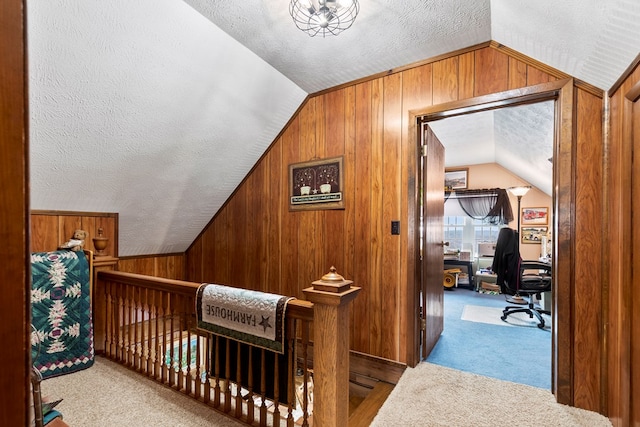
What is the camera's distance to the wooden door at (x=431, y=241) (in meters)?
2.43

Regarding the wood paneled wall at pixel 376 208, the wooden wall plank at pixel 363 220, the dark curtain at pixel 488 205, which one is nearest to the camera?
the wood paneled wall at pixel 376 208

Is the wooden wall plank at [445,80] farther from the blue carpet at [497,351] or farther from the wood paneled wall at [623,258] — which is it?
the blue carpet at [497,351]

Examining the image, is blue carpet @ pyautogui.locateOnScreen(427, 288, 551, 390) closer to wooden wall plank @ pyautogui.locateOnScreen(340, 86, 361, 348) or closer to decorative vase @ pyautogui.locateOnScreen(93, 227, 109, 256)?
wooden wall plank @ pyautogui.locateOnScreen(340, 86, 361, 348)

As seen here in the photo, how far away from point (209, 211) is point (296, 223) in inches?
50.0

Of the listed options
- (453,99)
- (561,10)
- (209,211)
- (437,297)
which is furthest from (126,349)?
(561,10)

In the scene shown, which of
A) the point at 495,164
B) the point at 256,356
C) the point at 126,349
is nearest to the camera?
the point at 256,356

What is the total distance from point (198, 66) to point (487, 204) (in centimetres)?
593

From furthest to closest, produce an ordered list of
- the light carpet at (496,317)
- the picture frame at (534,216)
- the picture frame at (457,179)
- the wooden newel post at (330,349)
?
the picture frame at (457,179)
the picture frame at (534,216)
the light carpet at (496,317)
the wooden newel post at (330,349)

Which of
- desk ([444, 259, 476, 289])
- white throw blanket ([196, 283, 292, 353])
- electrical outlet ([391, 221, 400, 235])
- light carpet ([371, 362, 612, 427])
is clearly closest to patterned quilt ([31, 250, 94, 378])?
white throw blanket ([196, 283, 292, 353])

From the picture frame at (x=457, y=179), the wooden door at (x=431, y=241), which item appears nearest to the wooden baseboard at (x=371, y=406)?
the wooden door at (x=431, y=241)

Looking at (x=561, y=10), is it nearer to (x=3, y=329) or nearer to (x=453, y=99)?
(x=453, y=99)

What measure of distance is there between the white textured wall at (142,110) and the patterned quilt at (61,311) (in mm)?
632

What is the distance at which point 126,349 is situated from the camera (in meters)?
2.42

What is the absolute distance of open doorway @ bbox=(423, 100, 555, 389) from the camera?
2.64m
